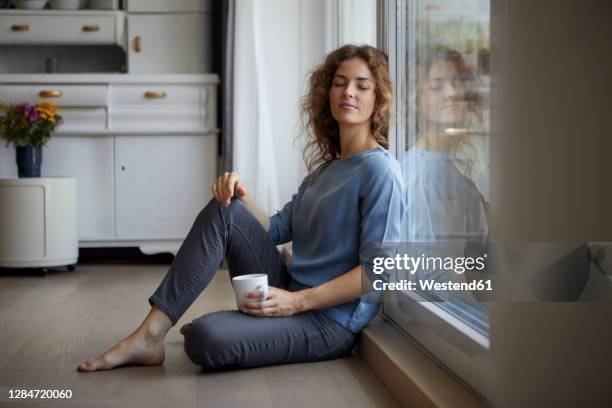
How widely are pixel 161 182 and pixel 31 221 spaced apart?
75cm

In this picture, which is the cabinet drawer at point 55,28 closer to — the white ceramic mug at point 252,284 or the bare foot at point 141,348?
the bare foot at point 141,348

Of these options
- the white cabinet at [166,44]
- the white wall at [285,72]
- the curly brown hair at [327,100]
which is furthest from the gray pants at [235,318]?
the white cabinet at [166,44]

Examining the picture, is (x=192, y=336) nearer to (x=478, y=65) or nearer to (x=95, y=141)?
(x=478, y=65)

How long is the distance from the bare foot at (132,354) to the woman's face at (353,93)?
2.38 feet

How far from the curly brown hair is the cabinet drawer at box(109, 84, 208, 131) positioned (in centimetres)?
219

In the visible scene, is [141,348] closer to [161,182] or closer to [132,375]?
[132,375]

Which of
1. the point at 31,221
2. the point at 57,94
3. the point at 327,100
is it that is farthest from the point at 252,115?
the point at 327,100

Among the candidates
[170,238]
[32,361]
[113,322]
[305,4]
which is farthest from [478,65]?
[170,238]

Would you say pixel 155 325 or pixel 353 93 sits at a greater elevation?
pixel 353 93

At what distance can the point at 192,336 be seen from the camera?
6.38 feet

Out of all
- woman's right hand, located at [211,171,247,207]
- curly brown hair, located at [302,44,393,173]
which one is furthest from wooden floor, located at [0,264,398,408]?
curly brown hair, located at [302,44,393,173]

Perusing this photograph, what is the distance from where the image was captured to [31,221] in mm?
4020

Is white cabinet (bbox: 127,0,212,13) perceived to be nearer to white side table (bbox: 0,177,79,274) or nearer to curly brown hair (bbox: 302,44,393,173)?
white side table (bbox: 0,177,79,274)

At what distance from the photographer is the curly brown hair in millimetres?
2078
